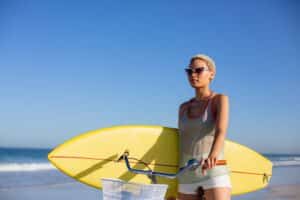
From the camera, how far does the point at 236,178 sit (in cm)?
280

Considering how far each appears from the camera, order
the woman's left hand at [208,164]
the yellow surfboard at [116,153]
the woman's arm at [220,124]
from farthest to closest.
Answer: the yellow surfboard at [116,153] → the woman's arm at [220,124] → the woman's left hand at [208,164]

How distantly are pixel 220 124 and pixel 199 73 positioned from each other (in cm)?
30

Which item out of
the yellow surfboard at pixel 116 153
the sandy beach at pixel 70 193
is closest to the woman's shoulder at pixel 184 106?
the yellow surfboard at pixel 116 153

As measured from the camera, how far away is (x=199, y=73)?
1977 millimetres

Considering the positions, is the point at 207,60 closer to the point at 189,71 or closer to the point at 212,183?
the point at 189,71

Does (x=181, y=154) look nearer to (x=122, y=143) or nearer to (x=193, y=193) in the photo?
(x=193, y=193)

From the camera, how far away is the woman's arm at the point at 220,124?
5.73ft

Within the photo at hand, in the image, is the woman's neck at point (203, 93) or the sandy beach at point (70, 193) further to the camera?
the sandy beach at point (70, 193)

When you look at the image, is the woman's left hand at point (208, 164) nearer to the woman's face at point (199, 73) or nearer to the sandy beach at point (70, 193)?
the woman's face at point (199, 73)

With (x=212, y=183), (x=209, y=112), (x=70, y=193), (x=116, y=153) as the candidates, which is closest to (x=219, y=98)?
(x=209, y=112)

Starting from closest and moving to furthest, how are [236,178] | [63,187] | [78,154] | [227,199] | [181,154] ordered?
[227,199] < [181,154] < [78,154] < [236,178] < [63,187]

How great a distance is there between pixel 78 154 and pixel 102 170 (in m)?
0.18

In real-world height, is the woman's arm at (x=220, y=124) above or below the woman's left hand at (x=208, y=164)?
above

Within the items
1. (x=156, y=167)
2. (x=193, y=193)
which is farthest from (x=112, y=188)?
(x=156, y=167)
